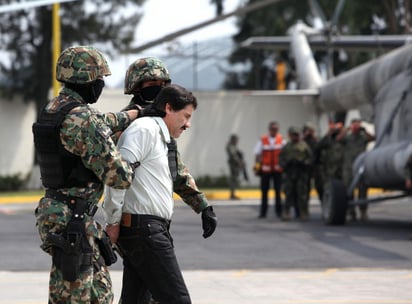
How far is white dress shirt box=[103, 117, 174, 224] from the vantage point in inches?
212

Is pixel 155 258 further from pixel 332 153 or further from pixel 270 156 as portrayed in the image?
pixel 332 153

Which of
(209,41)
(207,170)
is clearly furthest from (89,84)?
(209,41)

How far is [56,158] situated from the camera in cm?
496

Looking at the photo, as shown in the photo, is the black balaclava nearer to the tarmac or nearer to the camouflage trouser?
the camouflage trouser

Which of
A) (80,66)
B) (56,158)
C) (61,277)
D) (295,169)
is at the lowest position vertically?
(295,169)

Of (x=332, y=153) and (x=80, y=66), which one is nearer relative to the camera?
(x=80, y=66)

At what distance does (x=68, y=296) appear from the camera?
494 cm

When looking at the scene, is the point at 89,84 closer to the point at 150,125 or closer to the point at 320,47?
the point at 150,125

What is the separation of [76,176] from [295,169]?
12.7 meters

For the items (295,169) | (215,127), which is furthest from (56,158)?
(215,127)

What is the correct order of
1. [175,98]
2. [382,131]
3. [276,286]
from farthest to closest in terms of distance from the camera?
[382,131] < [276,286] < [175,98]

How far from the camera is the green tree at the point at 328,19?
4291 centimetres

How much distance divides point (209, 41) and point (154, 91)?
2836 cm

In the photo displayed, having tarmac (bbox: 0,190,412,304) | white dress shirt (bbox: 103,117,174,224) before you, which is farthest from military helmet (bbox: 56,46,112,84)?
tarmac (bbox: 0,190,412,304)
